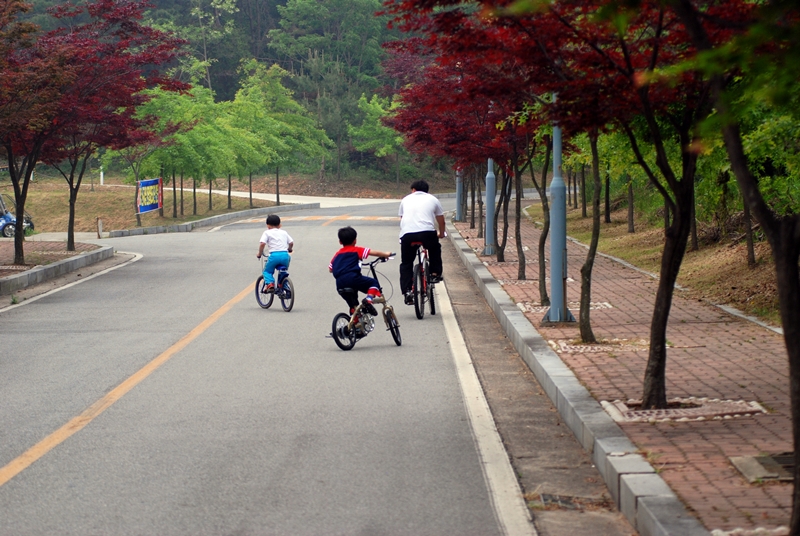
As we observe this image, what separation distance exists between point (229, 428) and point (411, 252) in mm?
6756

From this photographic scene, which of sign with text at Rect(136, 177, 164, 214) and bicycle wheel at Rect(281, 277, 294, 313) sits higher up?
sign with text at Rect(136, 177, 164, 214)

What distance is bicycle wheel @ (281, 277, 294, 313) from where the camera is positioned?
1459 cm

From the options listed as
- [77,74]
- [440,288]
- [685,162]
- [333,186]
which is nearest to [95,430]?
[685,162]

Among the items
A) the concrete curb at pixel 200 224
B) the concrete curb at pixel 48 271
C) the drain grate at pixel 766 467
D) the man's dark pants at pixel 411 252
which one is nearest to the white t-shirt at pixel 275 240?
the man's dark pants at pixel 411 252

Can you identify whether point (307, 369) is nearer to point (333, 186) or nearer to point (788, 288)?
point (788, 288)

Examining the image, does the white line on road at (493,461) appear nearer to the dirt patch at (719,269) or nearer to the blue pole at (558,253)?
the blue pole at (558,253)

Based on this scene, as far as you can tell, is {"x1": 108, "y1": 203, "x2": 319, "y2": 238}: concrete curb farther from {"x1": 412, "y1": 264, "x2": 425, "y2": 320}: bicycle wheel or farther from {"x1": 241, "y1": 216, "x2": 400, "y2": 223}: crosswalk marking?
{"x1": 412, "y1": 264, "x2": 425, "y2": 320}: bicycle wheel

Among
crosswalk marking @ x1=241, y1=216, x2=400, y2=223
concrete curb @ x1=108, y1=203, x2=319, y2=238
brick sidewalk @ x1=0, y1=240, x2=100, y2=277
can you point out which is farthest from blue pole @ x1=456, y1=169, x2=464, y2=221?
brick sidewalk @ x1=0, y1=240, x2=100, y2=277

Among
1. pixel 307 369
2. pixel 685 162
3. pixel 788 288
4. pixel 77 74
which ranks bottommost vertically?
pixel 307 369

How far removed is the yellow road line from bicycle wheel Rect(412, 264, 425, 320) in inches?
112

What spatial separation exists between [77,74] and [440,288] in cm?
960

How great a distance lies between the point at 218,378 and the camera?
9.59m

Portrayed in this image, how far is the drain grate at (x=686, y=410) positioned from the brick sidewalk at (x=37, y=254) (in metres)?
15.0

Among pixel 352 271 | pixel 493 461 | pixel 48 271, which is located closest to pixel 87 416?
pixel 493 461
